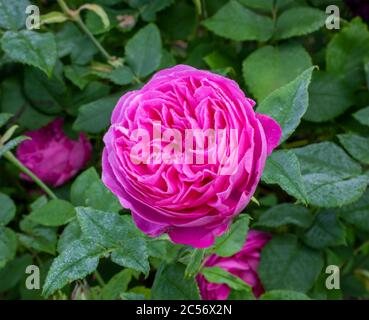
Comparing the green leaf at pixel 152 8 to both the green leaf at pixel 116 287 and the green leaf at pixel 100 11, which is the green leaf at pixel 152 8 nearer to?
the green leaf at pixel 100 11

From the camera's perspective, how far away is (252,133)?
1.26ft

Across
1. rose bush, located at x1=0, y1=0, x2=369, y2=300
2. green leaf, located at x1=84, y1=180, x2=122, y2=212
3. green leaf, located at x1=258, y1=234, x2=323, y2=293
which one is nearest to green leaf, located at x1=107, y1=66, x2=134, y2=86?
rose bush, located at x1=0, y1=0, x2=369, y2=300

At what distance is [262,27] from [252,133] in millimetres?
305

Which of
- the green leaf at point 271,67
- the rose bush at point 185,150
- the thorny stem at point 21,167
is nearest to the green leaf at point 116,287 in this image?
the rose bush at point 185,150

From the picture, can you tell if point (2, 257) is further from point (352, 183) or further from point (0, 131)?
point (352, 183)

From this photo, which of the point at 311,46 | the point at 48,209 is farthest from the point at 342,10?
the point at 48,209

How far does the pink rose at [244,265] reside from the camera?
0.60 metres

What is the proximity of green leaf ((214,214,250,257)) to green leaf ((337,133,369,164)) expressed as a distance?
4.2 inches

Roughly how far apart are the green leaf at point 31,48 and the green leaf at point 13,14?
11 mm

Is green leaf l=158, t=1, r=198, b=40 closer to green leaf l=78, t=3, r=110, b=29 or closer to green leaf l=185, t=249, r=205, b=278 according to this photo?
green leaf l=78, t=3, r=110, b=29

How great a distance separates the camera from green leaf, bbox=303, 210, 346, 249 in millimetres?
607

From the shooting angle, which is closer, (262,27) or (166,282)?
(166,282)

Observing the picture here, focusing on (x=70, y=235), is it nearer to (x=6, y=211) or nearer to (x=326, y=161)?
(x=6, y=211)

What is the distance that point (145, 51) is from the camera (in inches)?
25.5
